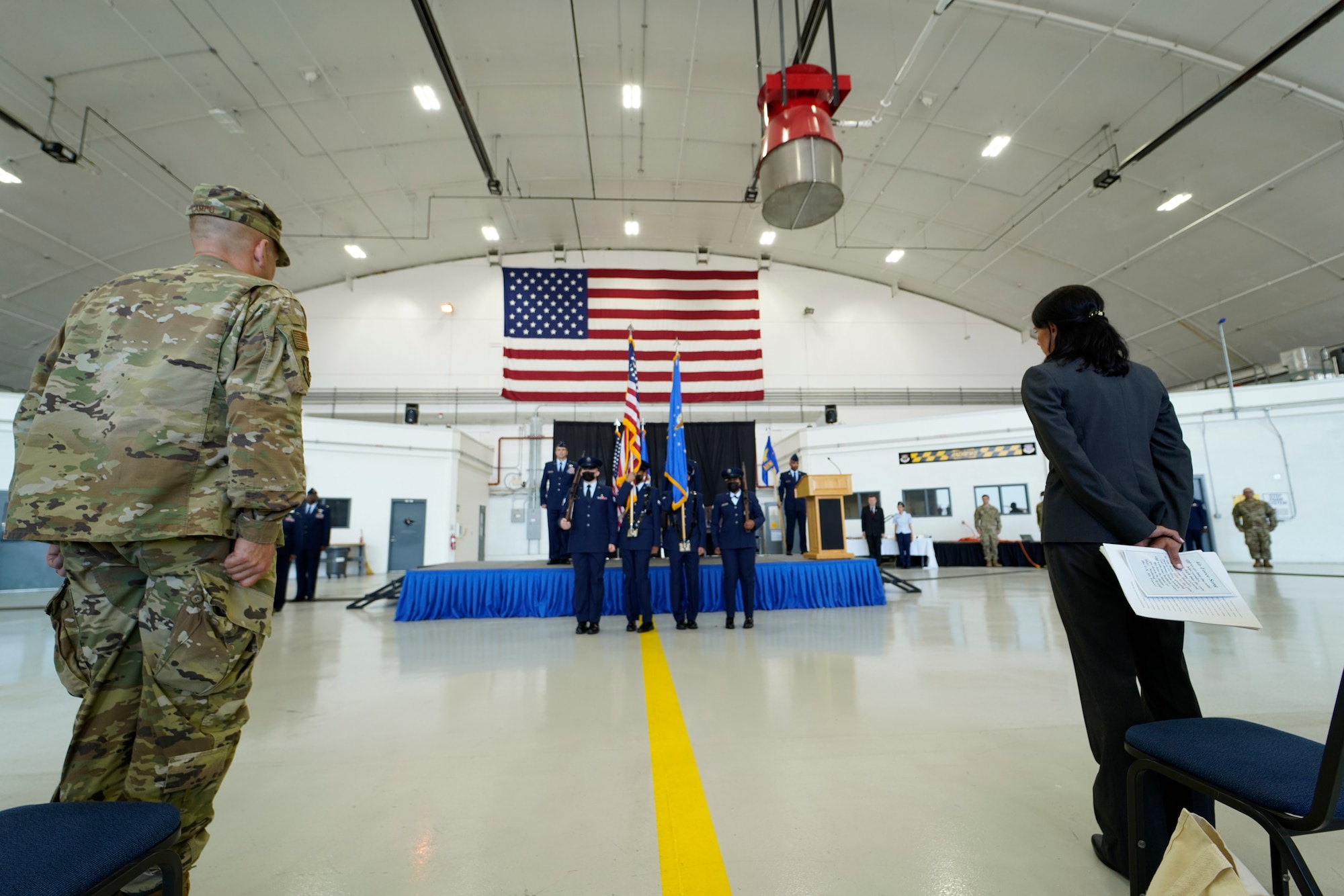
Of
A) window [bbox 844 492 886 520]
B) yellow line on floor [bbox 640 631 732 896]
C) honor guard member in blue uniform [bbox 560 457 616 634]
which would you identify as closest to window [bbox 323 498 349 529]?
honor guard member in blue uniform [bbox 560 457 616 634]

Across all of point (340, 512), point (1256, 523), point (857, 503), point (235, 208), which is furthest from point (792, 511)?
point (235, 208)

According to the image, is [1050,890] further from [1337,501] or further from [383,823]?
[1337,501]

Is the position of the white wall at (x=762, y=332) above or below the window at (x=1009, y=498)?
above

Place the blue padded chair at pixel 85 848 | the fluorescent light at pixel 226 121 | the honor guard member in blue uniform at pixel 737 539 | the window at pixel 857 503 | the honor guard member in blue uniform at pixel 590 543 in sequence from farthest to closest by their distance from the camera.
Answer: the window at pixel 857 503 < the fluorescent light at pixel 226 121 < the honor guard member in blue uniform at pixel 737 539 < the honor guard member in blue uniform at pixel 590 543 < the blue padded chair at pixel 85 848

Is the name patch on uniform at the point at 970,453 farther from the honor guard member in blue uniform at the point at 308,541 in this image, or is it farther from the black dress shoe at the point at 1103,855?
the black dress shoe at the point at 1103,855

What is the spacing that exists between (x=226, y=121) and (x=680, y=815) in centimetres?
1319

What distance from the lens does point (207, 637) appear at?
114cm

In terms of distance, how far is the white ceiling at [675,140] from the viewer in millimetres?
8648

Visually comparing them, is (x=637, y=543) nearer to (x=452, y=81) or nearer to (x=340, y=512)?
(x=452, y=81)

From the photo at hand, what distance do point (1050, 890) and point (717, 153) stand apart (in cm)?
1307

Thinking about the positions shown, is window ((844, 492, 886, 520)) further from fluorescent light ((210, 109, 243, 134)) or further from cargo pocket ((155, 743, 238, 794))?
fluorescent light ((210, 109, 243, 134))

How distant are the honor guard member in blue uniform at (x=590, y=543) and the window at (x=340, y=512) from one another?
982 centimetres

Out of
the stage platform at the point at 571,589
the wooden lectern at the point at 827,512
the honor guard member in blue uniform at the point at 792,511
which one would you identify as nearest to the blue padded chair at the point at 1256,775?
the stage platform at the point at 571,589

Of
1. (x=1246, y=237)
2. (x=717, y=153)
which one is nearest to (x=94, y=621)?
(x=717, y=153)
